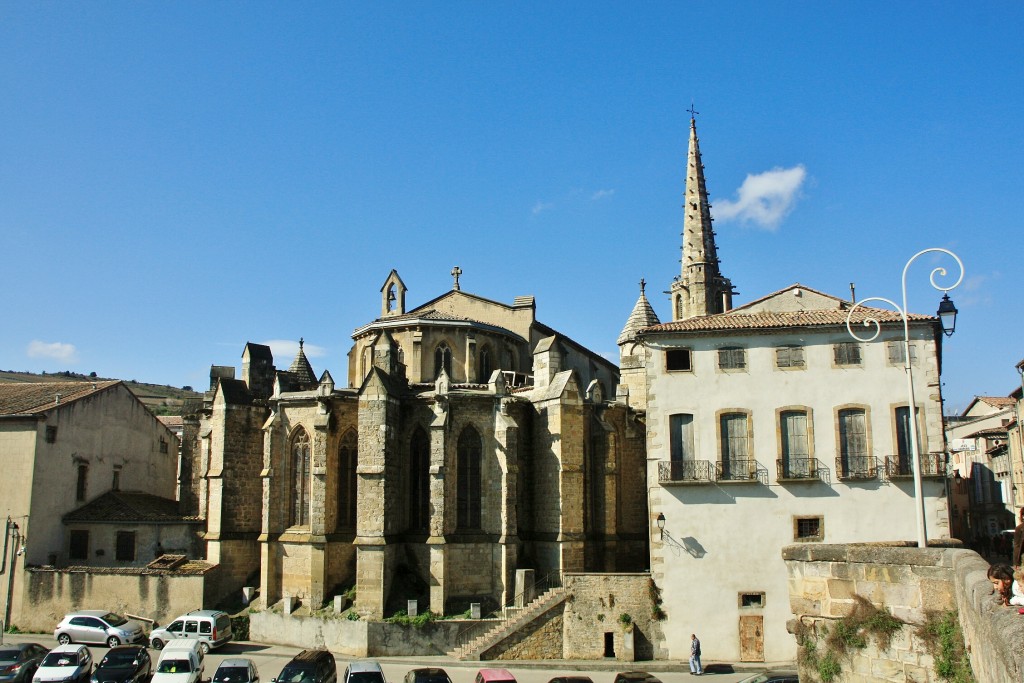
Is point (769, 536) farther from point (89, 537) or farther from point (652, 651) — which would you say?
point (89, 537)

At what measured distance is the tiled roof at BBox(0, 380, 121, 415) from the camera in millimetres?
40719

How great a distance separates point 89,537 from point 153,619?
724 centimetres

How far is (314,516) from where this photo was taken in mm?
35094

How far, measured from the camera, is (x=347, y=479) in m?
36.7

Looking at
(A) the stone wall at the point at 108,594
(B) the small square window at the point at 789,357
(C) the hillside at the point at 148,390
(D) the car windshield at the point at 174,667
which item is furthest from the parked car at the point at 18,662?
(C) the hillside at the point at 148,390

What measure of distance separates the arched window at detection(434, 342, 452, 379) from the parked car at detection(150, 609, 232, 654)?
15.0 metres

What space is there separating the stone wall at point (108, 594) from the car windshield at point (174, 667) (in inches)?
459

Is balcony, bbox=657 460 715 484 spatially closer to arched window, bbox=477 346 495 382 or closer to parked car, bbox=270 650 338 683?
parked car, bbox=270 650 338 683

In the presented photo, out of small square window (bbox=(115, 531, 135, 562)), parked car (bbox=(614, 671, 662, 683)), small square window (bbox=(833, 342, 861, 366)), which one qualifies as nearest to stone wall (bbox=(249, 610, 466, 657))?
parked car (bbox=(614, 671, 662, 683))

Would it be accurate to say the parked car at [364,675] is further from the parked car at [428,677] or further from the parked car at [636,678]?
the parked car at [636,678]

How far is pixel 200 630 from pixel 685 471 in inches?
757

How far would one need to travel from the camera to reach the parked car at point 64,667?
24547mm

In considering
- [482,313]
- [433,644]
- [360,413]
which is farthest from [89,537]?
[482,313]

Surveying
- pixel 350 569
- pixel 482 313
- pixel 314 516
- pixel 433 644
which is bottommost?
pixel 433 644
